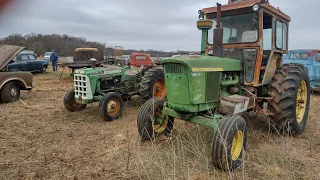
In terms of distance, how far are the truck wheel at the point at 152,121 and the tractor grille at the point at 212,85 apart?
0.84m

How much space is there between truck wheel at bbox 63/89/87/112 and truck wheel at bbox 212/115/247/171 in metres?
4.30

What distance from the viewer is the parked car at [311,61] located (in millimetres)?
9578

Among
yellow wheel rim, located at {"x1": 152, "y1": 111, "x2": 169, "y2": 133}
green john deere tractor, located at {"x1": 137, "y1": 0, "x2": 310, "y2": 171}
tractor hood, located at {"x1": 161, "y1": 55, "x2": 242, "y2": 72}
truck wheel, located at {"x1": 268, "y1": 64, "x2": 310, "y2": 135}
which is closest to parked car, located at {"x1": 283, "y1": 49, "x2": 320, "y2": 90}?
green john deere tractor, located at {"x1": 137, "y1": 0, "x2": 310, "y2": 171}

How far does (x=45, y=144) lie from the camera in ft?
13.7

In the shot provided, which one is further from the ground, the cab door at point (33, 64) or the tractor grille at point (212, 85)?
the cab door at point (33, 64)

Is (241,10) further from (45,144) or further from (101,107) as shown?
(45,144)

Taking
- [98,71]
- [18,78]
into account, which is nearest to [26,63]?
[18,78]

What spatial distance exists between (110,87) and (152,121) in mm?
2923

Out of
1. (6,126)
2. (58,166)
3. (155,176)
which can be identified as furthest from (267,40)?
(6,126)

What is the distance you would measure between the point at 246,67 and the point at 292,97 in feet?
3.00

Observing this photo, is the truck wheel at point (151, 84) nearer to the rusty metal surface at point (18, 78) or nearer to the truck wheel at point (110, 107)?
the truck wheel at point (110, 107)

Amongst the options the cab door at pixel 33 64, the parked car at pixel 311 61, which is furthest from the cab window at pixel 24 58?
the parked car at pixel 311 61

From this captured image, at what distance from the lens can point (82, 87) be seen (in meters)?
6.00

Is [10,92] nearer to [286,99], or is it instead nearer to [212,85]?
[212,85]
